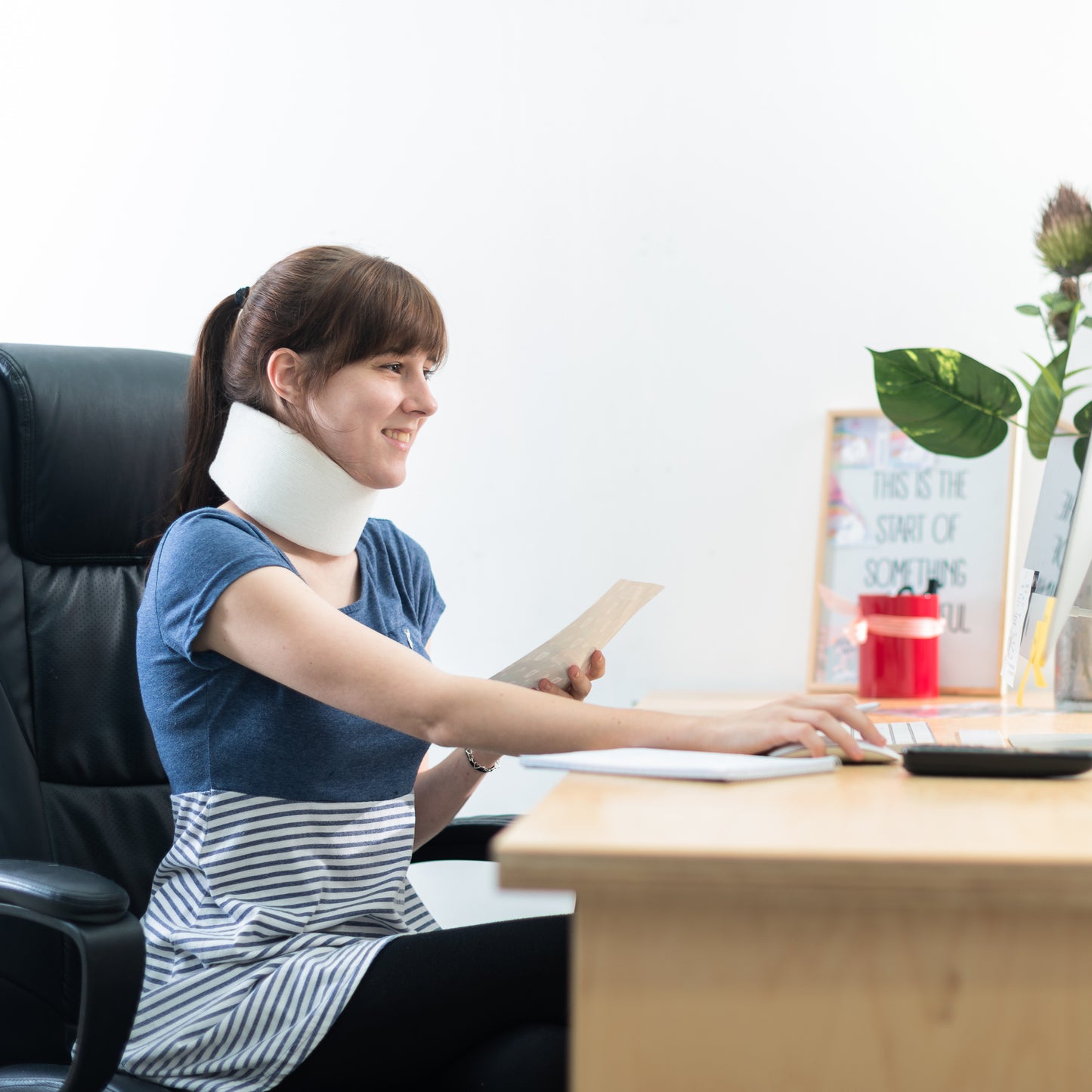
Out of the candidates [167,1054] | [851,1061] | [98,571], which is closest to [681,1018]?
[851,1061]

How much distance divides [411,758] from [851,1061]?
66 cm

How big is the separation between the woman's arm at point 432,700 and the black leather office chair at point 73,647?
0.81 feet

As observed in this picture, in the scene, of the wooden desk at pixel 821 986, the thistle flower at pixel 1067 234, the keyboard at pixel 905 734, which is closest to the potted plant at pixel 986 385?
the thistle flower at pixel 1067 234

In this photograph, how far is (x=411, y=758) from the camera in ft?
3.89

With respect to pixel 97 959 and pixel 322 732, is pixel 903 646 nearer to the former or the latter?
pixel 322 732

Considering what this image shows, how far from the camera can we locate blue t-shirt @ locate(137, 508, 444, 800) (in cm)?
104

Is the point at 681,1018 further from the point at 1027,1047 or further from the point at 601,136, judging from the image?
the point at 601,136

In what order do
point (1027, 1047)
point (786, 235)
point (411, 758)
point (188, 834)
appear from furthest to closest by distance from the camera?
point (786, 235), point (411, 758), point (188, 834), point (1027, 1047)

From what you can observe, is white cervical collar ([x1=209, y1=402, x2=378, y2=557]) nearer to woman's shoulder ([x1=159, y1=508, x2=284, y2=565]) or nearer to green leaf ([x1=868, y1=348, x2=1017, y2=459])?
woman's shoulder ([x1=159, y1=508, x2=284, y2=565])

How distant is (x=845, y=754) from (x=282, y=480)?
0.61 m

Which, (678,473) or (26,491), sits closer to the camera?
(26,491)

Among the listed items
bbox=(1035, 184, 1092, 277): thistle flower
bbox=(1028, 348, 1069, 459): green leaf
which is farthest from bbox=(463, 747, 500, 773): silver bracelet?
bbox=(1035, 184, 1092, 277): thistle flower

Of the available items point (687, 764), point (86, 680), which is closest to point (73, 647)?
point (86, 680)

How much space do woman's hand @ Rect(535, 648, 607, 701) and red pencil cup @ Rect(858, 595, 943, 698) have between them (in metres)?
0.50
